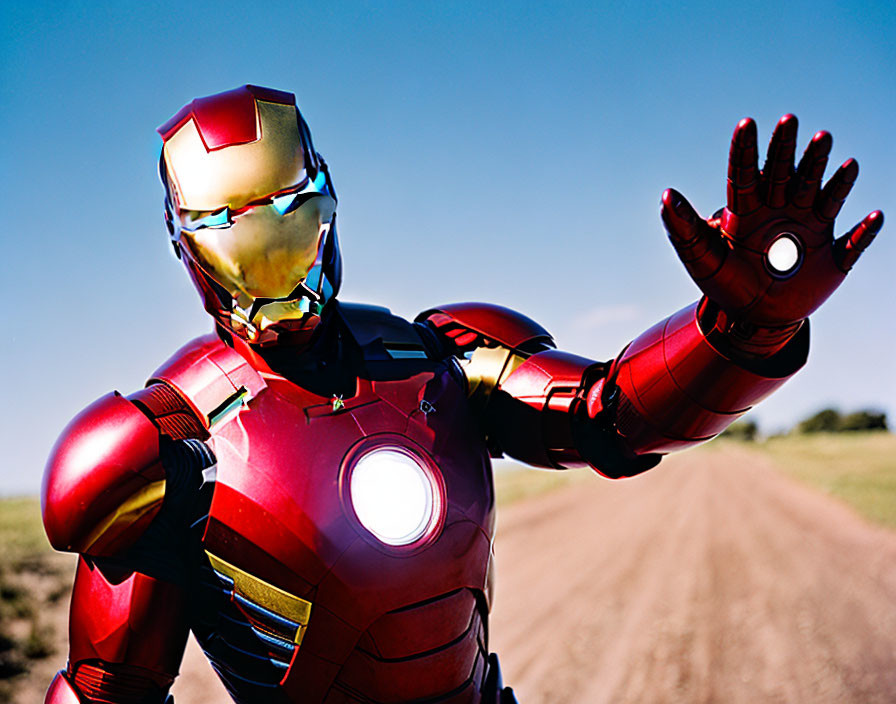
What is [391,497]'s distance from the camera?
1905 millimetres

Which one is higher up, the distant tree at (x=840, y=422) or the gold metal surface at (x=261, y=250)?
the distant tree at (x=840, y=422)

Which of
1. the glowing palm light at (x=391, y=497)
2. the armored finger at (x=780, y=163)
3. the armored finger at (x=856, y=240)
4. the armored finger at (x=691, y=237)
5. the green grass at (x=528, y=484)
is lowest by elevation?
the glowing palm light at (x=391, y=497)

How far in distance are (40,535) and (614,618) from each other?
9534mm

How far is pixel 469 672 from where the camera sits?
2.07 metres

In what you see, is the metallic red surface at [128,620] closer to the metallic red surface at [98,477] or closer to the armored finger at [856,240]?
the metallic red surface at [98,477]

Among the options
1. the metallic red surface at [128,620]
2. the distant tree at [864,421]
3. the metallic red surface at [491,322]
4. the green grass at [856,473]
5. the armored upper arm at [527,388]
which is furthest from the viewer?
the distant tree at [864,421]

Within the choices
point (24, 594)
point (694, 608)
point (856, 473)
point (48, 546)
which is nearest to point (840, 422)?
point (856, 473)

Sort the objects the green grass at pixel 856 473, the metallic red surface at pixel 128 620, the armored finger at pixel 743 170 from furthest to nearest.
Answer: the green grass at pixel 856 473
the metallic red surface at pixel 128 620
the armored finger at pixel 743 170

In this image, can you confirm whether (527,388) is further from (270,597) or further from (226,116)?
(226,116)

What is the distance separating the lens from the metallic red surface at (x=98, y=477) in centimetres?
179

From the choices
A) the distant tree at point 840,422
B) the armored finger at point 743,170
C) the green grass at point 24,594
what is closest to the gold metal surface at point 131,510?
the armored finger at point 743,170

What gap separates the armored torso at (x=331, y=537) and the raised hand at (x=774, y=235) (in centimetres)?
74

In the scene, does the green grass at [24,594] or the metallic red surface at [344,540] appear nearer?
the metallic red surface at [344,540]

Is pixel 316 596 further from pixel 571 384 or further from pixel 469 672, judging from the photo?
pixel 571 384
